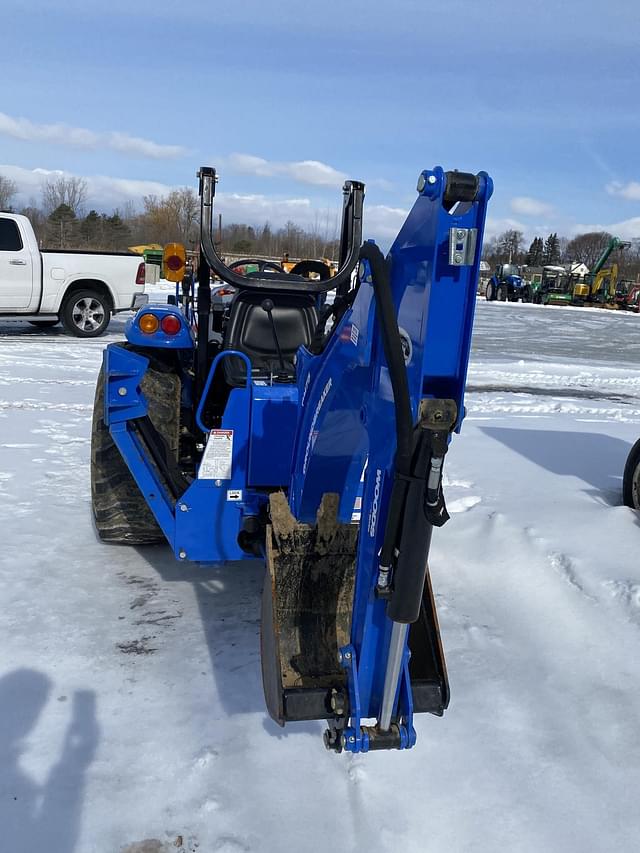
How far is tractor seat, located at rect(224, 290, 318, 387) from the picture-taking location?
13.1ft

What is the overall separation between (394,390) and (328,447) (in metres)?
0.66

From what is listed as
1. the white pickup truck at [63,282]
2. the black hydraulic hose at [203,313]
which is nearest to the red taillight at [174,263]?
the black hydraulic hose at [203,313]

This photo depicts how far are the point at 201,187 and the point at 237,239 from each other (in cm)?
4902

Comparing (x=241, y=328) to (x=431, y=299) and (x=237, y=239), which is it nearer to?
(x=431, y=299)

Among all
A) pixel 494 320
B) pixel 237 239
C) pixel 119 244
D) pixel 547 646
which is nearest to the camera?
pixel 547 646

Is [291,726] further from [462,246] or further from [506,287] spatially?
[506,287]

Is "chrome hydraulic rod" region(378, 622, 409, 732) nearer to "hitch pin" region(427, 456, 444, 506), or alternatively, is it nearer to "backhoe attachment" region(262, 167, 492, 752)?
"backhoe attachment" region(262, 167, 492, 752)

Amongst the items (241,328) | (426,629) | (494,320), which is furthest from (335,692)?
(494,320)

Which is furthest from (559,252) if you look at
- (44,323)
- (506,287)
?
(44,323)

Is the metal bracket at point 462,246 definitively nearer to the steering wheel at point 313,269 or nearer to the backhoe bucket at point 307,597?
the backhoe bucket at point 307,597

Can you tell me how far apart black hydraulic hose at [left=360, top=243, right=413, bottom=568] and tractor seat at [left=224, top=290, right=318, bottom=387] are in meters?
2.03

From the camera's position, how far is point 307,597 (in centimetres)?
283

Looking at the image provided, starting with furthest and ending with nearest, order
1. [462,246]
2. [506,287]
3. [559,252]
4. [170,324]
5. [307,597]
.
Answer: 1. [559,252]
2. [506,287]
3. [170,324]
4. [307,597]
5. [462,246]

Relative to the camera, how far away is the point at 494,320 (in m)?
23.5
